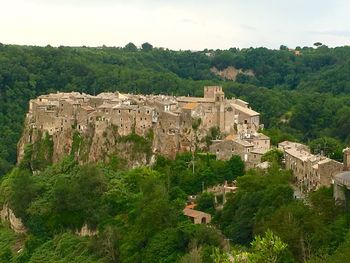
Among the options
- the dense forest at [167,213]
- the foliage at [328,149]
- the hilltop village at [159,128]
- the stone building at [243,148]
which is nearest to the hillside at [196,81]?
the dense forest at [167,213]

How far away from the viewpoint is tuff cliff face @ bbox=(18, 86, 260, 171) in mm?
56844

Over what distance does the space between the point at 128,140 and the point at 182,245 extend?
46.1 ft

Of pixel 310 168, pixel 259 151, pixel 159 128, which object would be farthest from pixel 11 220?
pixel 310 168

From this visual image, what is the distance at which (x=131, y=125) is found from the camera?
187 feet

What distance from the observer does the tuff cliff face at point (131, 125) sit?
186 feet

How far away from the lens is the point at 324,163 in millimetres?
46156

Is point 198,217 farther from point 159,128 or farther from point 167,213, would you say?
point 159,128

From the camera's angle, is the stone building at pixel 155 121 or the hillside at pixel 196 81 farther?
the hillside at pixel 196 81

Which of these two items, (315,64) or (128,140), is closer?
(128,140)

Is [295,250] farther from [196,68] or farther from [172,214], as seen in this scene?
[196,68]

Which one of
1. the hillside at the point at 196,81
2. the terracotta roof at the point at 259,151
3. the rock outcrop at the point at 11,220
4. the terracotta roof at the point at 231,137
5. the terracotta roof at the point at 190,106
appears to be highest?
the terracotta roof at the point at 190,106

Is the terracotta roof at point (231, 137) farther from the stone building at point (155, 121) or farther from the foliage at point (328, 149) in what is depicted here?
the foliage at point (328, 149)

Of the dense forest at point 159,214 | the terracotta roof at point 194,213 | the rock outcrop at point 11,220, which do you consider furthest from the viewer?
the rock outcrop at point 11,220

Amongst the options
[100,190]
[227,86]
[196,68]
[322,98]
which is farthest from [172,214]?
[196,68]
